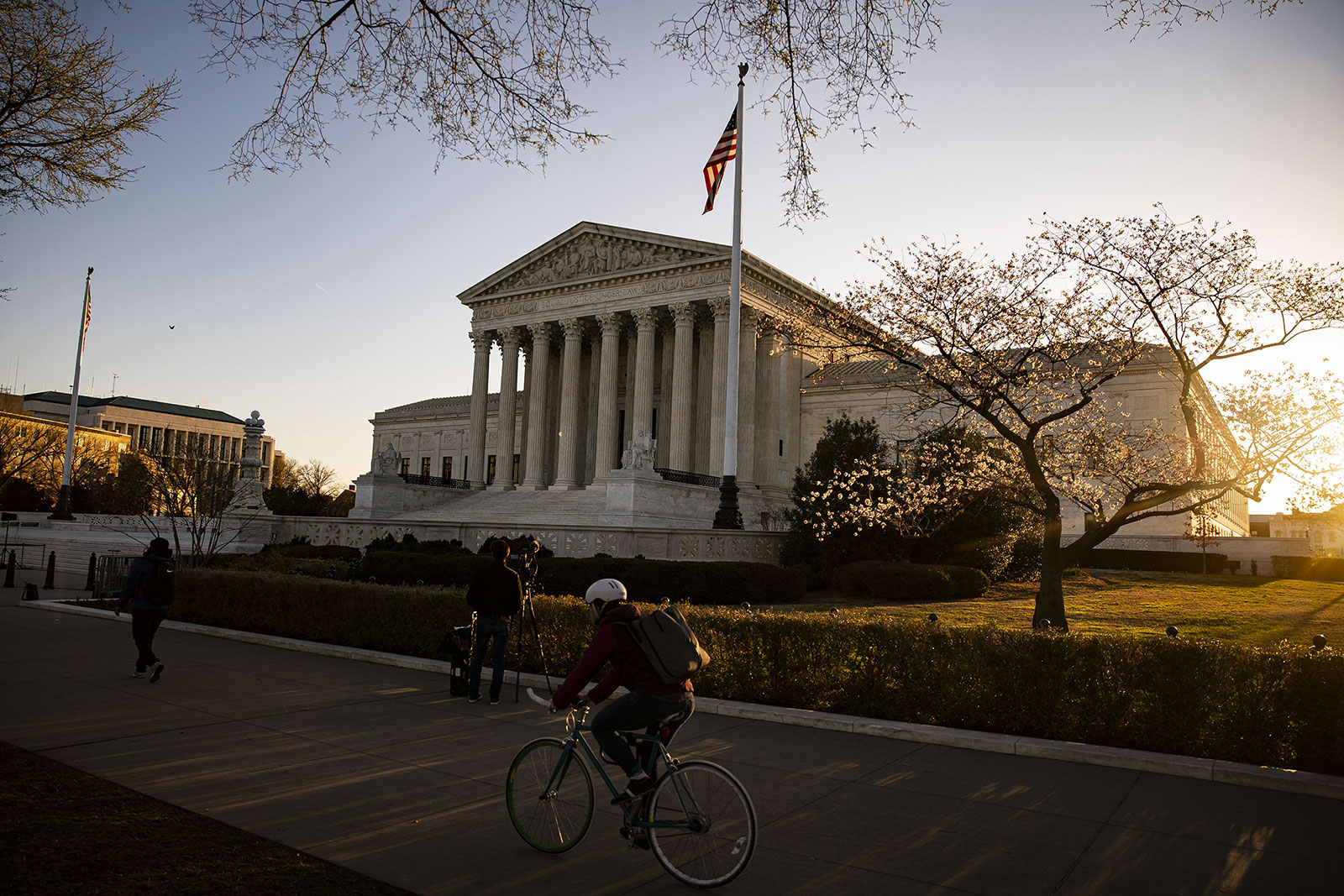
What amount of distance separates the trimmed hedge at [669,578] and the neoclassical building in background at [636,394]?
13.6 metres

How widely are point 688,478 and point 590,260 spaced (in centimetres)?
1652

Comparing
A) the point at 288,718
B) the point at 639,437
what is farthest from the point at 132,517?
the point at 288,718

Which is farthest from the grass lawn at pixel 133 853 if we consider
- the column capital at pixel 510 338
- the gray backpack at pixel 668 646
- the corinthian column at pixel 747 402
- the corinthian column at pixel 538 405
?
the column capital at pixel 510 338

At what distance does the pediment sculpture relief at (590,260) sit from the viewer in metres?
48.4

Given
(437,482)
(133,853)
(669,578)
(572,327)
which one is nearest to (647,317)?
(572,327)

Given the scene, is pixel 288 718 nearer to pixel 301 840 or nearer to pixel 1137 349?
pixel 301 840

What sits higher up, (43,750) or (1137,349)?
(1137,349)

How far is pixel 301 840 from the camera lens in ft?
18.3

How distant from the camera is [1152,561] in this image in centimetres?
3838

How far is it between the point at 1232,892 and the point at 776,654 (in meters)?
5.71

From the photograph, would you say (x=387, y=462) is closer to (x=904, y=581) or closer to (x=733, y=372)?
(x=733, y=372)

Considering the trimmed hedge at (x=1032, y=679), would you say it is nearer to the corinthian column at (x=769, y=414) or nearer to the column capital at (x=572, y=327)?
the corinthian column at (x=769, y=414)

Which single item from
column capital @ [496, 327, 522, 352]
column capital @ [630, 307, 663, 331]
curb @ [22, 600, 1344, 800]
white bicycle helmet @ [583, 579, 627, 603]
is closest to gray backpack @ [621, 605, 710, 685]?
white bicycle helmet @ [583, 579, 627, 603]

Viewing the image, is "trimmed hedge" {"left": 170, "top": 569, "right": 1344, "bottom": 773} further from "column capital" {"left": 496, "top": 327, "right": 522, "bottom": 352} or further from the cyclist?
"column capital" {"left": 496, "top": 327, "right": 522, "bottom": 352}
